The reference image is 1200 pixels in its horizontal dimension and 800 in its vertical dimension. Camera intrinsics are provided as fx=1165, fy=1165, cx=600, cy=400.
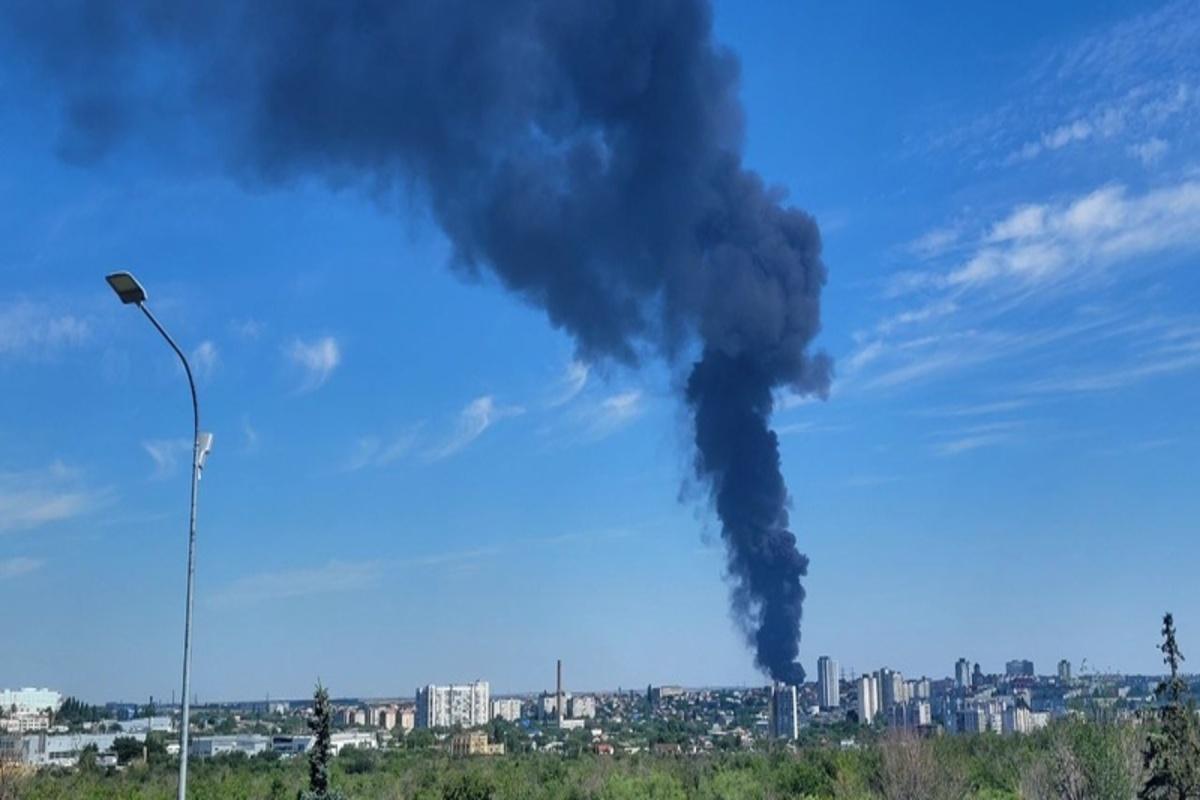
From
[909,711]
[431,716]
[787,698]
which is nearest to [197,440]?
[787,698]

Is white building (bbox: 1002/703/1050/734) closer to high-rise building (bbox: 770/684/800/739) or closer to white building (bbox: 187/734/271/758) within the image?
high-rise building (bbox: 770/684/800/739)

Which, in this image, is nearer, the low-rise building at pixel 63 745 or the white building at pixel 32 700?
the low-rise building at pixel 63 745

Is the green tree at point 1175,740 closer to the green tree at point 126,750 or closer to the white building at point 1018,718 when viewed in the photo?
the green tree at point 126,750

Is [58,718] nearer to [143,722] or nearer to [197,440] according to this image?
[143,722]

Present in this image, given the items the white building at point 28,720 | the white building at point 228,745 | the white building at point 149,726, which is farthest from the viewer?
the white building at point 149,726

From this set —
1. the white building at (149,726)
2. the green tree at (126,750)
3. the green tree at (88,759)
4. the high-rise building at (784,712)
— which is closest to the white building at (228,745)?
the green tree at (126,750)
